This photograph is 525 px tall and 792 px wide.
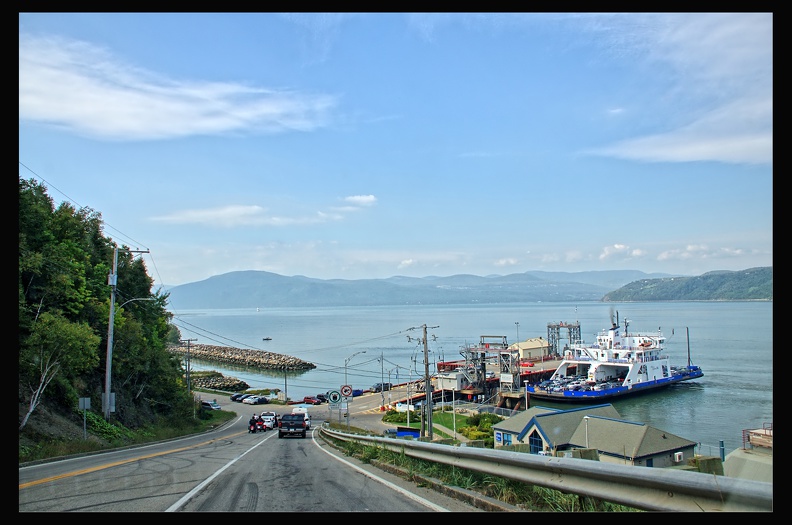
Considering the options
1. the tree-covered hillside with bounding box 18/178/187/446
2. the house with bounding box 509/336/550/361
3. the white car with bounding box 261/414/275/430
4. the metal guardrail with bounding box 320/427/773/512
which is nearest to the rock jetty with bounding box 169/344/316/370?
the house with bounding box 509/336/550/361

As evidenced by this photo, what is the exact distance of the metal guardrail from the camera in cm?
356

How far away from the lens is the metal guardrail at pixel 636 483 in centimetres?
356

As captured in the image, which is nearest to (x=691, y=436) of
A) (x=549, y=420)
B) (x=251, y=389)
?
(x=549, y=420)

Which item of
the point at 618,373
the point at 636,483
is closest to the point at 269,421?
the point at 636,483

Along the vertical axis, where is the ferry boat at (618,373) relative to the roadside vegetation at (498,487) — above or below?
below

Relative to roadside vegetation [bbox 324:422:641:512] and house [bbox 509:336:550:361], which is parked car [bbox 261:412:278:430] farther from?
house [bbox 509:336:550:361]

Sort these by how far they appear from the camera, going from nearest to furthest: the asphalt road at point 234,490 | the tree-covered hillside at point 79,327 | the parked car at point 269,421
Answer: the asphalt road at point 234,490, the tree-covered hillside at point 79,327, the parked car at point 269,421

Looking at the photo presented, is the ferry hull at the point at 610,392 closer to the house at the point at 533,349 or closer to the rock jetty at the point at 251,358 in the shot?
the house at the point at 533,349

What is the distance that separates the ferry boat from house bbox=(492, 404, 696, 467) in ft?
116

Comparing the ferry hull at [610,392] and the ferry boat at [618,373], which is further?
the ferry boat at [618,373]

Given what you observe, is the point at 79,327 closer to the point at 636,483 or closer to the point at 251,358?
the point at 636,483

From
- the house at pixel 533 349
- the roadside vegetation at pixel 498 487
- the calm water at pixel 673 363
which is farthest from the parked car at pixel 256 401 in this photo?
the roadside vegetation at pixel 498 487

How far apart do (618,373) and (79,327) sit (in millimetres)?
62784

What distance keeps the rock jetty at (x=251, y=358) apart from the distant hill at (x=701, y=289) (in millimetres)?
69429
